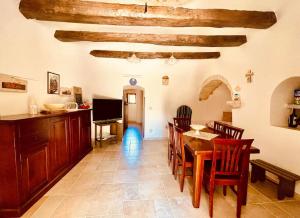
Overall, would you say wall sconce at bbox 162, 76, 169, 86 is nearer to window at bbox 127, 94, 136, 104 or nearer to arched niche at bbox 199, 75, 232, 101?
arched niche at bbox 199, 75, 232, 101

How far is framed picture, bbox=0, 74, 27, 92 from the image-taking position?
6.88 feet

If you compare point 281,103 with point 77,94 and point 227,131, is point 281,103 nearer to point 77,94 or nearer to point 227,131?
point 227,131

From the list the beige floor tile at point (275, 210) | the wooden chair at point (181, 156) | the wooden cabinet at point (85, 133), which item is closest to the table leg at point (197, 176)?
the wooden chair at point (181, 156)

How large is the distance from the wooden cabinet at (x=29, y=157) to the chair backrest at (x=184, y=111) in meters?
3.78

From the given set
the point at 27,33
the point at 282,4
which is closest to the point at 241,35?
the point at 282,4

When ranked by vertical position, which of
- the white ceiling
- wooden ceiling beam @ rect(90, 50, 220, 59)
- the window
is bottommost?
the window

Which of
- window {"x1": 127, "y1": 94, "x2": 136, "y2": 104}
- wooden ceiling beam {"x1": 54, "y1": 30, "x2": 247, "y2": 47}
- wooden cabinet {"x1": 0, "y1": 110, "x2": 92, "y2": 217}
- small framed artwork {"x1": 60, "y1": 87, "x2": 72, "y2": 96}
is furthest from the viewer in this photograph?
window {"x1": 127, "y1": 94, "x2": 136, "y2": 104}

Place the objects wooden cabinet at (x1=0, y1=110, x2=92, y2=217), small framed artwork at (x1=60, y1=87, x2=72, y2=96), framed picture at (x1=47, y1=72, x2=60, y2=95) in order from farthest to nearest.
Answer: small framed artwork at (x1=60, y1=87, x2=72, y2=96), framed picture at (x1=47, y1=72, x2=60, y2=95), wooden cabinet at (x1=0, y1=110, x2=92, y2=217)

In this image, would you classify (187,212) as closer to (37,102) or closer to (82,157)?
(82,157)

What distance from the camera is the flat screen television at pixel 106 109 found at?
4559 mm

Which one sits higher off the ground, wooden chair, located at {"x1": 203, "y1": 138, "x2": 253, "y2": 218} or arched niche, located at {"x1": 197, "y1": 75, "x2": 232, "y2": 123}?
arched niche, located at {"x1": 197, "y1": 75, "x2": 232, "y2": 123}

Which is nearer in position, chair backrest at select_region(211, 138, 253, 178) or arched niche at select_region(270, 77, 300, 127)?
chair backrest at select_region(211, 138, 253, 178)

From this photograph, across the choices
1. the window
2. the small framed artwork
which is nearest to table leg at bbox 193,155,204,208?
the small framed artwork

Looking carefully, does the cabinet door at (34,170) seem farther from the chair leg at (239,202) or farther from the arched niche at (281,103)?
the arched niche at (281,103)
